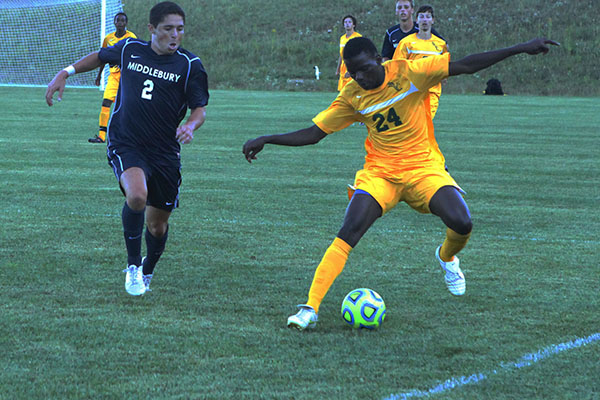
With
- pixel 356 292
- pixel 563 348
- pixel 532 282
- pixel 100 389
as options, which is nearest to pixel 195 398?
pixel 100 389

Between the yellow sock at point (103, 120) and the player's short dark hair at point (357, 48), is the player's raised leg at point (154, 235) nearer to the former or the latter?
the player's short dark hair at point (357, 48)

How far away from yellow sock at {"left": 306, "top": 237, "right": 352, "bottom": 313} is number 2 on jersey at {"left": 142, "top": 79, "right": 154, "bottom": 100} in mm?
1586

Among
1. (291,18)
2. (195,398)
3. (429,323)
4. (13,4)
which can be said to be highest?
(195,398)

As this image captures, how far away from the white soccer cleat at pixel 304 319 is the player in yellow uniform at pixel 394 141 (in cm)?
33

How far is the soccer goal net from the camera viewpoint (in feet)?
106

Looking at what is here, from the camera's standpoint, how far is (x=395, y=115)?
214 inches

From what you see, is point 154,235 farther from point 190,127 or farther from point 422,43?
point 422,43

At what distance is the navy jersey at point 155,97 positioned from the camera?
18.2 ft

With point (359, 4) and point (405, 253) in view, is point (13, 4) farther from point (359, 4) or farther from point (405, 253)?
point (405, 253)

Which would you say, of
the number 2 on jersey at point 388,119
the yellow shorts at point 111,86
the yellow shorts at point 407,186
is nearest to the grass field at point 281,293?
the yellow shorts at point 407,186

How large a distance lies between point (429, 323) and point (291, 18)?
144 ft

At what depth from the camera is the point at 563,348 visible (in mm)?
4445

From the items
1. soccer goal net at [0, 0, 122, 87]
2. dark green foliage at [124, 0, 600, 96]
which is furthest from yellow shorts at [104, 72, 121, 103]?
dark green foliage at [124, 0, 600, 96]

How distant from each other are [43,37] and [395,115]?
30268 mm
